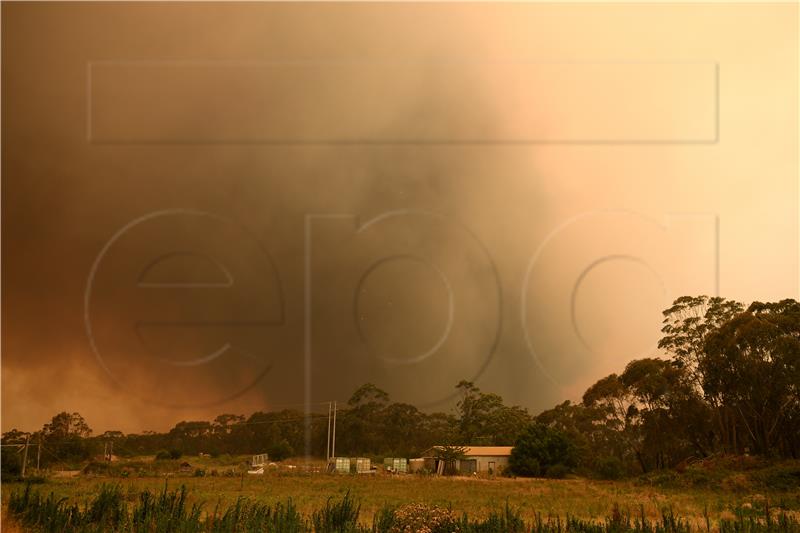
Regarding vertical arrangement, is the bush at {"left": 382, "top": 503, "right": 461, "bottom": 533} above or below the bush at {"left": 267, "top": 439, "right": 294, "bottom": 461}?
above

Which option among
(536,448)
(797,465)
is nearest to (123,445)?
(536,448)

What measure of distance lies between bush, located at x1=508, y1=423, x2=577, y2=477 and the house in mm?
1220

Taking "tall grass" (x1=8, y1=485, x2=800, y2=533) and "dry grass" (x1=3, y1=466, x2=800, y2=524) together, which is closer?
"tall grass" (x1=8, y1=485, x2=800, y2=533)

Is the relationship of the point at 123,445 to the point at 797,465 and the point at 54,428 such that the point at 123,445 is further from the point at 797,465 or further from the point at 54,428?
the point at 797,465

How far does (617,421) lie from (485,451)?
21.9ft

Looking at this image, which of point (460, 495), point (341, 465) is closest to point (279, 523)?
point (460, 495)

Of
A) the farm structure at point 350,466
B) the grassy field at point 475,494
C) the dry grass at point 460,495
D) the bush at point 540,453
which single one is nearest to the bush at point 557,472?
the bush at point 540,453

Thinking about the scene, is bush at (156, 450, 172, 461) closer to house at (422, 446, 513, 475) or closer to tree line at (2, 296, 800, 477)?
tree line at (2, 296, 800, 477)

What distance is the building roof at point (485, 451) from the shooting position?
36.2 metres

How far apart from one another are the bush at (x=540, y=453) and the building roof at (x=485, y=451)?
1.59 metres

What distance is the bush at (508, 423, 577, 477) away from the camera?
1335 inches

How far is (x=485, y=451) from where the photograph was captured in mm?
37125

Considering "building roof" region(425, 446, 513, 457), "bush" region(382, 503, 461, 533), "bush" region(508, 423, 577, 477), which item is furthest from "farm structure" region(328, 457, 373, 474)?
"bush" region(382, 503, 461, 533)

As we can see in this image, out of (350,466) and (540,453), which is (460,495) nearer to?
(350,466)
